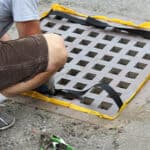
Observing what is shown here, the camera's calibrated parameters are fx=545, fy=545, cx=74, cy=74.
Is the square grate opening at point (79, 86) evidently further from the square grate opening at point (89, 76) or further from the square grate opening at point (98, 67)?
the square grate opening at point (98, 67)

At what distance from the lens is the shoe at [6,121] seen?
3010mm

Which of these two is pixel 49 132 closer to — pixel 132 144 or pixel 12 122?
pixel 12 122

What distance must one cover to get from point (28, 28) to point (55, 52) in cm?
19

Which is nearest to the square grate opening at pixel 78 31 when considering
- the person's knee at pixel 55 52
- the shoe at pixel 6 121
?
the person's knee at pixel 55 52

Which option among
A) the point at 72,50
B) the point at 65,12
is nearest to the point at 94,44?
the point at 72,50

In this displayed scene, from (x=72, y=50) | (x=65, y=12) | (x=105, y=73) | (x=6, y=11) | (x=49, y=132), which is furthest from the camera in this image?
(x=65, y=12)

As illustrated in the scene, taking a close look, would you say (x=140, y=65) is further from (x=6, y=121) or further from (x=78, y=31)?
(x=6, y=121)

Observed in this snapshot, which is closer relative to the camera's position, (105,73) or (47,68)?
(47,68)

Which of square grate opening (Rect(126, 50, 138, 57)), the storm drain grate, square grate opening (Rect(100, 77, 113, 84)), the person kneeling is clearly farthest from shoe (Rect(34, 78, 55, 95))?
square grate opening (Rect(126, 50, 138, 57))

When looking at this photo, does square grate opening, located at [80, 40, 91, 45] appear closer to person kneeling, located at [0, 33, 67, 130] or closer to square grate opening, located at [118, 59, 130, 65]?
square grate opening, located at [118, 59, 130, 65]

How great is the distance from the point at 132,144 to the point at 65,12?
1.44 m

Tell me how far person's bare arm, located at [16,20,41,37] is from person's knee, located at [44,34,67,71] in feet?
0.25

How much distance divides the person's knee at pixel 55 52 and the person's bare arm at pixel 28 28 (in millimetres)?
76

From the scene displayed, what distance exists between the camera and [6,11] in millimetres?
2777
